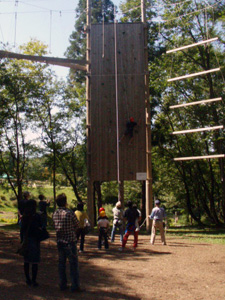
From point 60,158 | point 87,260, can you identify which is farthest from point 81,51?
point 87,260

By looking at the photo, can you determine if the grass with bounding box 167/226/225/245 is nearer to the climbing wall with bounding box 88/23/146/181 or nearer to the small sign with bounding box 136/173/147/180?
the small sign with bounding box 136/173/147/180

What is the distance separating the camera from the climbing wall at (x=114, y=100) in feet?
50.5

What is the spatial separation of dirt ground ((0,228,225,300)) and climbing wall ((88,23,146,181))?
4818mm

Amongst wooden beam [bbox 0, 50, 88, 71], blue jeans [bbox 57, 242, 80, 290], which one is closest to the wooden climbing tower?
wooden beam [bbox 0, 50, 88, 71]

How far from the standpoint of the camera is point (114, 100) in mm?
15617

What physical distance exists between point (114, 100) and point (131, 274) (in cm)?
951

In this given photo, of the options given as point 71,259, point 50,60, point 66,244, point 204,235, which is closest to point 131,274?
point 71,259

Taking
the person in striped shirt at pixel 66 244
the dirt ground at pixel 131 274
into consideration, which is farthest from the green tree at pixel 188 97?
the person in striped shirt at pixel 66 244

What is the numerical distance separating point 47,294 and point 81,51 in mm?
22744

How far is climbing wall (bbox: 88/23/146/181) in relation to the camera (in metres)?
15.4

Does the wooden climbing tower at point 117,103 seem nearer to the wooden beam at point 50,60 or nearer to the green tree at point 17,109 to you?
the wooden beam at point 50,60

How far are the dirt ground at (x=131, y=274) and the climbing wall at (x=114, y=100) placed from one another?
4818mm

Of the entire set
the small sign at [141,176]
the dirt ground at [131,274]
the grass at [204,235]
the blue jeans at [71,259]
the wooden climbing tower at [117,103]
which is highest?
the wooden climbing tower at [117,103]

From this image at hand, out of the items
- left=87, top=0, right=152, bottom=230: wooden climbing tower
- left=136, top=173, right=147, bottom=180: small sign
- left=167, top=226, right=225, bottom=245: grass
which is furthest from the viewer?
left=87, top=0, right=152, bottom=230: wooden climbing tower
